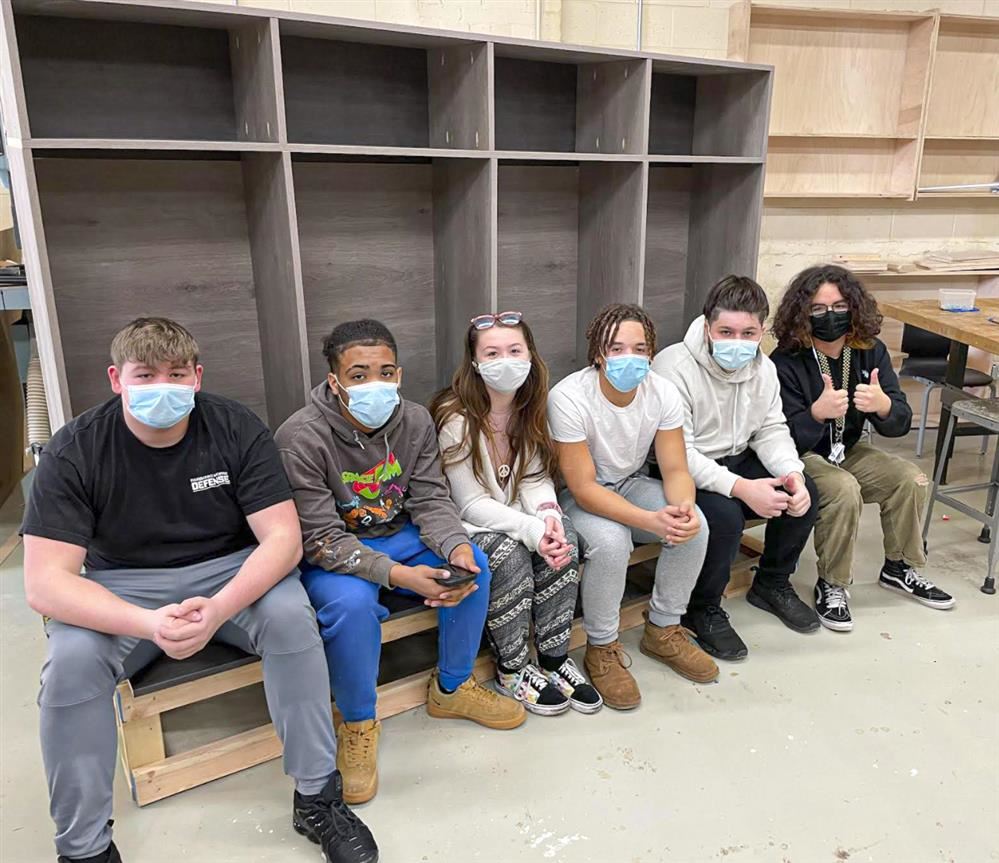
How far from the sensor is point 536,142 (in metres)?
2.83

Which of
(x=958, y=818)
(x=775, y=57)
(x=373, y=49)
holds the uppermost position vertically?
(x=775, y=57)

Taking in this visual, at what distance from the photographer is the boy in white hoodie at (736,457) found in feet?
7.86

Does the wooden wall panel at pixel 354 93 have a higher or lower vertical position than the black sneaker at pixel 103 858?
higher

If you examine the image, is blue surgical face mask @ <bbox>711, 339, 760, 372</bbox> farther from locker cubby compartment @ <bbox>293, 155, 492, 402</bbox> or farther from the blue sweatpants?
the blue sweatpants

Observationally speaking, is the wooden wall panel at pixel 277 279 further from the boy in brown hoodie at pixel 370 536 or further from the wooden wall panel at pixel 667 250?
the wooden wall panel at pixel 667 250

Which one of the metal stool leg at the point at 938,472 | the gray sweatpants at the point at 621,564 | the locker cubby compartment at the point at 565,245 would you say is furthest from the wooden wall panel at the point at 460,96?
the metal stool leg at the point at 938,472

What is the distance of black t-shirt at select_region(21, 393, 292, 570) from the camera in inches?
64.6

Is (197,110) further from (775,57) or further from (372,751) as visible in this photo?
(775,57)

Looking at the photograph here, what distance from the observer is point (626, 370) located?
2.22m

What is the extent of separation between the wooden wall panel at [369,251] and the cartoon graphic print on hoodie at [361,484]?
61 cm

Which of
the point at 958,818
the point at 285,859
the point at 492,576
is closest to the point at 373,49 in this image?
the point at 492,576

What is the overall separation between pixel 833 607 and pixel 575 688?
3.16 ft

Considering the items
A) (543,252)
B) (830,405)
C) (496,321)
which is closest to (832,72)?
(543,252)

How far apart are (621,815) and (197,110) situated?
2107 millimetres
